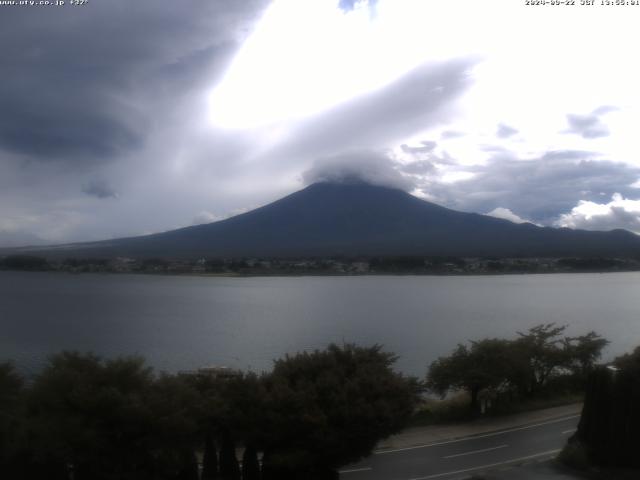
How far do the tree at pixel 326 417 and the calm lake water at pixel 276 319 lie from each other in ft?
48.5

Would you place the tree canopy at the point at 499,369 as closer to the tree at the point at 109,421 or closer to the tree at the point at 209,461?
the tree at the point at 209,461

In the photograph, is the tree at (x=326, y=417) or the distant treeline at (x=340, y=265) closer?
the tree at (x=326, y=417)

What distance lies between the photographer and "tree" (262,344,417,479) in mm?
10344

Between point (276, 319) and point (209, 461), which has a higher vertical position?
point (209, 461)

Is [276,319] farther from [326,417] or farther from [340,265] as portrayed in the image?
[340,265]

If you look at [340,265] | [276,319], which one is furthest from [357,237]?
[276,319]

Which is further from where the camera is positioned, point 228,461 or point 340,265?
point 340,265

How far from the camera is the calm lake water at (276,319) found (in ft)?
103

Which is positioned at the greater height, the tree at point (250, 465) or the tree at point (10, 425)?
the tree at point (10, 425)

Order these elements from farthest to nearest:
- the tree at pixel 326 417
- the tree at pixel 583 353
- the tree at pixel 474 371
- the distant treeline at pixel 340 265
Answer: the distant treeline at pixel 340 265, the tree at pixel 583 353, the tree at pixel 474 371, the tree at pixel 326 417

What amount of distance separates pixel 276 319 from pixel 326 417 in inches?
1381

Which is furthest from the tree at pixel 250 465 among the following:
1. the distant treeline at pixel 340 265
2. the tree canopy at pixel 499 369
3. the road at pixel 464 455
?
the distant treeline at pixel 340 265

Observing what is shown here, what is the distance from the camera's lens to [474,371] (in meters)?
18.2

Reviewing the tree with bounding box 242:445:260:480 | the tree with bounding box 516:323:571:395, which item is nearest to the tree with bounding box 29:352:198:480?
the tree with bounding box 242:445:260:480
